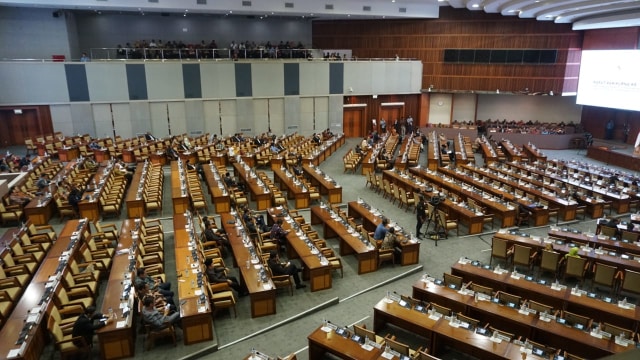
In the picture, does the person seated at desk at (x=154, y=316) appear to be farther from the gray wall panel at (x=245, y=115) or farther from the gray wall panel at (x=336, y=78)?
the gray wall panel at (x=336, y=78)

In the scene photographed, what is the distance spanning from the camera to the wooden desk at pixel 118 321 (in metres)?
7.55

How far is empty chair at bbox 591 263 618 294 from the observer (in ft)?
31.7

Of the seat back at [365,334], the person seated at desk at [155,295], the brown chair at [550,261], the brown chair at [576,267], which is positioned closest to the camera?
the seat back at [365,334]

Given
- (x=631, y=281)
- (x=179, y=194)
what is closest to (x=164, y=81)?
(x=179, y=194)

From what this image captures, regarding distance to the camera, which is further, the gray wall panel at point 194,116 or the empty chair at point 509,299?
the gray wall panel at point 194,116

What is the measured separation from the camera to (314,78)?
2858 cm

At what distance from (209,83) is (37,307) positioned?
786 inches

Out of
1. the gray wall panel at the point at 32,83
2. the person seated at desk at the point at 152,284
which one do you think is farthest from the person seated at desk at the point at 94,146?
the person seated at desk at the point at 152,284

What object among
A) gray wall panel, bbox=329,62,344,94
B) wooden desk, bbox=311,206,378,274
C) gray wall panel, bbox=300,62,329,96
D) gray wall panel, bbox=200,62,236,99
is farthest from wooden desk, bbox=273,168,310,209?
gray wall panel, bbox=329,62,344,94

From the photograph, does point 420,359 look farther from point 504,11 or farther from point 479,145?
point 504,11

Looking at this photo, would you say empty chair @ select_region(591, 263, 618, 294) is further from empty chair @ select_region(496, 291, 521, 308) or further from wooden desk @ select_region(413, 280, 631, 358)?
wooden desk @ select_region(413, 280, 631, 358)

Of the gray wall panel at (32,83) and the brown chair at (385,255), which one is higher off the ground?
the gray wall panel at (32,83)

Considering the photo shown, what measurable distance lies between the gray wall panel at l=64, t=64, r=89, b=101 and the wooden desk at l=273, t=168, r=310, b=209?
42.8 feet

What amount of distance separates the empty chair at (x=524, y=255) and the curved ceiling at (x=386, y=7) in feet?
46.1
